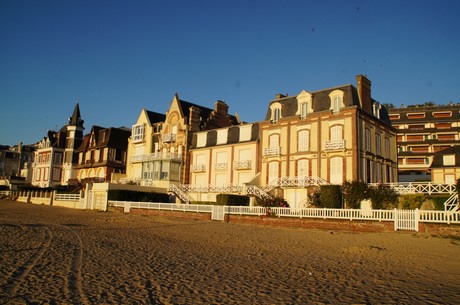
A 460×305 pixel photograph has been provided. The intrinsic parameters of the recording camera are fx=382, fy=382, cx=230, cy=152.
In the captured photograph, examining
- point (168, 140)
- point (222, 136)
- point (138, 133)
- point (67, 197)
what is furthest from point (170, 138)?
point (67, 197)

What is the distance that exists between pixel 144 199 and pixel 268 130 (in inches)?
521

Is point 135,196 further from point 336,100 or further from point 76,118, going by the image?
point 76,118

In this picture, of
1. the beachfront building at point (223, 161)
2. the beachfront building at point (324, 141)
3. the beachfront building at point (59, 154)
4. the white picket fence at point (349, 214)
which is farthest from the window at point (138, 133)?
the white picket fence at point (349, 214)

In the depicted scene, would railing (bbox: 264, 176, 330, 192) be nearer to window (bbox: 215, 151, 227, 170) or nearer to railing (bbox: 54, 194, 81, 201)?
window (bbox: 215, 151, 227, 170)

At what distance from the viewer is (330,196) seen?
27719 millimetres

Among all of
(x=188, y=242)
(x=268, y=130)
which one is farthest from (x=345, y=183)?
(x=188, y=242)

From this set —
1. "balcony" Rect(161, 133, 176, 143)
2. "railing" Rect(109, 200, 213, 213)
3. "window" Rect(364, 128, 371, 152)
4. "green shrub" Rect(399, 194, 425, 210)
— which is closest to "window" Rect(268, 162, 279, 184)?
"window" Rect(364, 128, 371, 152)

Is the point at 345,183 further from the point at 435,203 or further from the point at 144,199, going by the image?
the point at 144,199

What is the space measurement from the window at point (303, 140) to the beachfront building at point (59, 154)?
1546 inches

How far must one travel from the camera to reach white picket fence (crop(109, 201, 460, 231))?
18.8 m

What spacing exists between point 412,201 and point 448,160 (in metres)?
24.6

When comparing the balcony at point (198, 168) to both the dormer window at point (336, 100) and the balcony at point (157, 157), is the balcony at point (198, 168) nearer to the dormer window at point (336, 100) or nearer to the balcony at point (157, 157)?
the balcony at point (157, 157)

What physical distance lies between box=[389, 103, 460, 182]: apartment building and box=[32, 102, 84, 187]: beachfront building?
52500mm

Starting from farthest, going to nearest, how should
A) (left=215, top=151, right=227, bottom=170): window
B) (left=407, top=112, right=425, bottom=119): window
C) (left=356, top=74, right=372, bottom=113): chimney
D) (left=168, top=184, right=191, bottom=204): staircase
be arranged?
(left=407, top=112, right=425, bottom=119): window < (left=168, top=184, right=191, bottom=204): staircase < (left=215, top=151, right=227, bottom=170): window < (left=356, top=74, right=372, bottom=113): chimney
